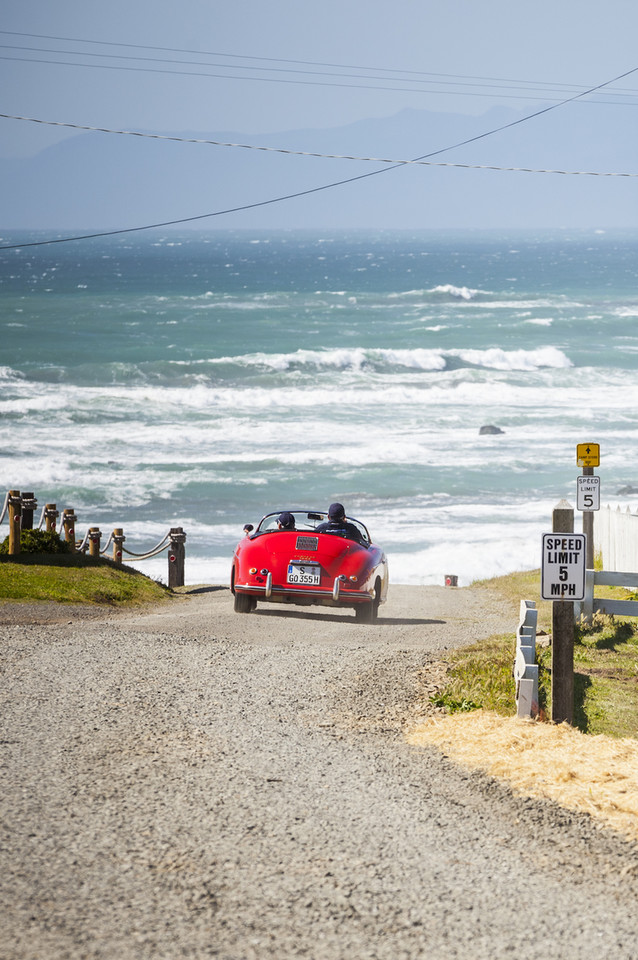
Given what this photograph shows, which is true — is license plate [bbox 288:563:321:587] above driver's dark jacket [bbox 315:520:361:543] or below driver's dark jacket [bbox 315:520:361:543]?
below

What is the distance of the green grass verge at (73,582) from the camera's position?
1592 centimetres

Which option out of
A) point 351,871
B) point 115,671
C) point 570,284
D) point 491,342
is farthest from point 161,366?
point 570,284

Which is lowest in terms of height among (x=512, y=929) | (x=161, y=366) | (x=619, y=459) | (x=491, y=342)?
(x=512, y=929)

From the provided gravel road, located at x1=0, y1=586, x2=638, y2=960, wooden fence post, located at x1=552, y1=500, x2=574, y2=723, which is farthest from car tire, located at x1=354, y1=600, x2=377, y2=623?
wooden fence post, located at x1=552, y1=500, x2=574, y2=723

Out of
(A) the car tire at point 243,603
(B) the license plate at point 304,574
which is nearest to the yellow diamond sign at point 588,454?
(B) the license plate at point 304,574

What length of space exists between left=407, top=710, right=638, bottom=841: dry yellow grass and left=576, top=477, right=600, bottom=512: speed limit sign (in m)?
5.97

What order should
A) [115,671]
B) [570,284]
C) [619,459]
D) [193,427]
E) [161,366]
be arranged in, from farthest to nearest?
[570,284]
[161,366]
[193,427]
[619,459]
[115,671]

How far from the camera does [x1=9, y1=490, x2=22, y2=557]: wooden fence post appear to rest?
17859 mm

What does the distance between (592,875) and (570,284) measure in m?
148

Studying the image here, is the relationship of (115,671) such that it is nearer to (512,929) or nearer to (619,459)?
(512,929)

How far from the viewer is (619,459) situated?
45.8m

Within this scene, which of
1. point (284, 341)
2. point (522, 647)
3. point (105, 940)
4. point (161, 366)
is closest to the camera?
point (105, 940)

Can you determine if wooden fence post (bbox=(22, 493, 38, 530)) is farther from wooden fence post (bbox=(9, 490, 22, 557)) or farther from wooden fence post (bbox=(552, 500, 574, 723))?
wooden fence post (bbox=(552, 500, 574, 723))

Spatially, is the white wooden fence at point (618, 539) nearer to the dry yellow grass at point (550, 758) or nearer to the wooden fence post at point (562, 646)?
the wooden fence post at point (562, 646)
